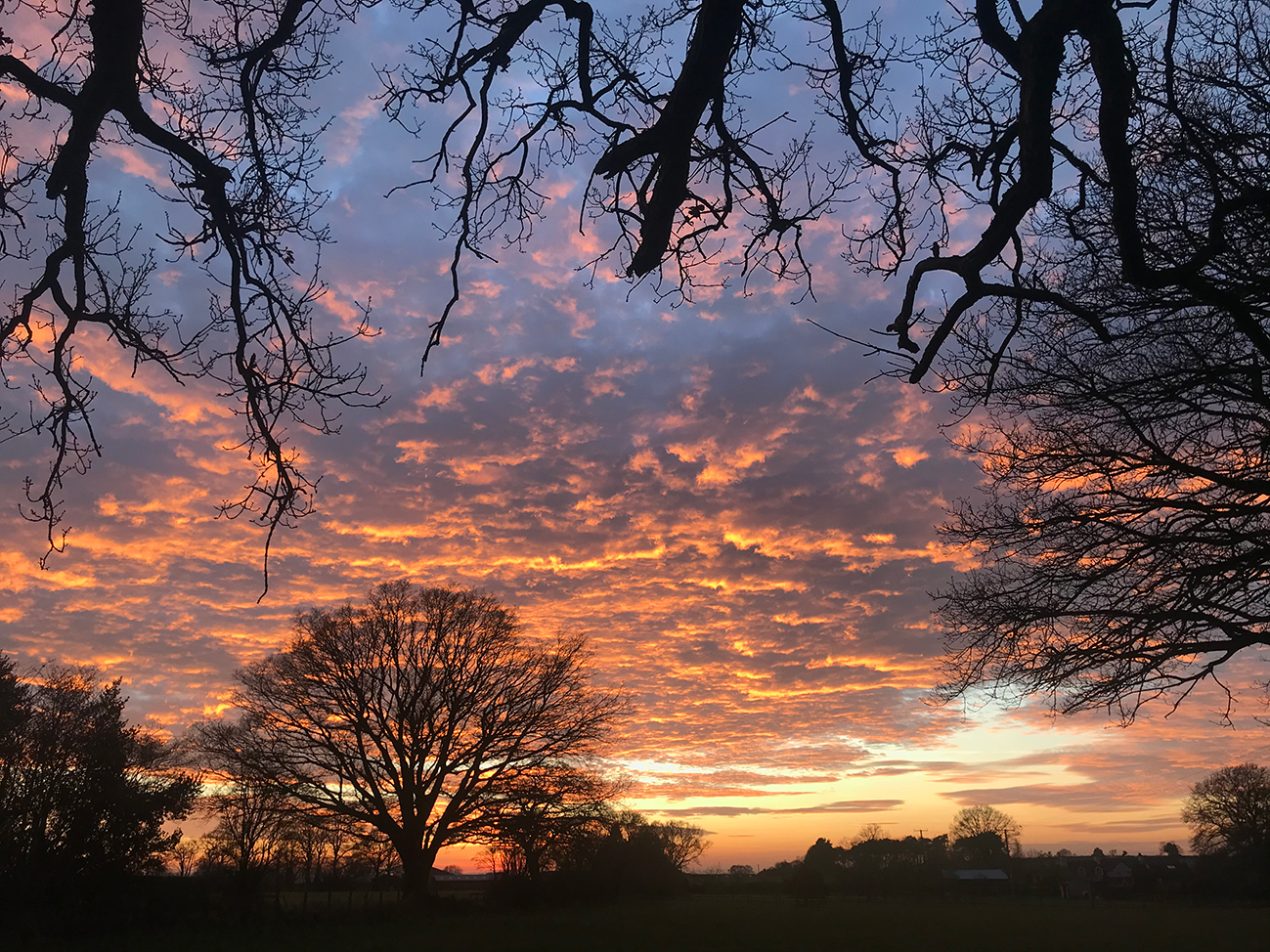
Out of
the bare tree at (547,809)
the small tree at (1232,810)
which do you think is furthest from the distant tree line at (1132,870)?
the bare tree at (547,809)

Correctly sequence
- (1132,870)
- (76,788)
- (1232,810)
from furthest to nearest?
1. (1132,870)
2. (1232,810)
3. (76,788)

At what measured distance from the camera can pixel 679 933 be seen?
22906 mm

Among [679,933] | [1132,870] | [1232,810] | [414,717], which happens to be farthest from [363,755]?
[1132,870]

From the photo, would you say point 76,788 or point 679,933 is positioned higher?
point 76,788

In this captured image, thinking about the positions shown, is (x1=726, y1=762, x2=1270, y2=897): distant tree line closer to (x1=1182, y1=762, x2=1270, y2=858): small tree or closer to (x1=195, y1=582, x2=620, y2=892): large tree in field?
(x1=1182, y1=762, x2=1270, y2=858): small tree

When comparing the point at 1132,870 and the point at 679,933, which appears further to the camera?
the point at 1132,870

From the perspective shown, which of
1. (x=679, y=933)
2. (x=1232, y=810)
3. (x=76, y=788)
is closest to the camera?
(x=76, y=788)

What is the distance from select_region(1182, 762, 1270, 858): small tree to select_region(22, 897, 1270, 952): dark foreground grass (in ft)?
51.6

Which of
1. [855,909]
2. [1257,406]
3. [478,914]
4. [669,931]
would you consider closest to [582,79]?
[1257,406]

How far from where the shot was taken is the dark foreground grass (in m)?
19.2

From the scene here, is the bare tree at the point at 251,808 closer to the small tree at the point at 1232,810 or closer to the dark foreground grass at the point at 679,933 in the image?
the dark foreground grass at the point at 679,933

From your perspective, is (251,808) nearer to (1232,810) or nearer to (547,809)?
(547,809)

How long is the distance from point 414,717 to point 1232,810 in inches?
1911

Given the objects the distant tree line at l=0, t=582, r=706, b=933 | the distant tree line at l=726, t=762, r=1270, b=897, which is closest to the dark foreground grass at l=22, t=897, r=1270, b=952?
the distant tree line at l=0, t=582, r=706, b=933
